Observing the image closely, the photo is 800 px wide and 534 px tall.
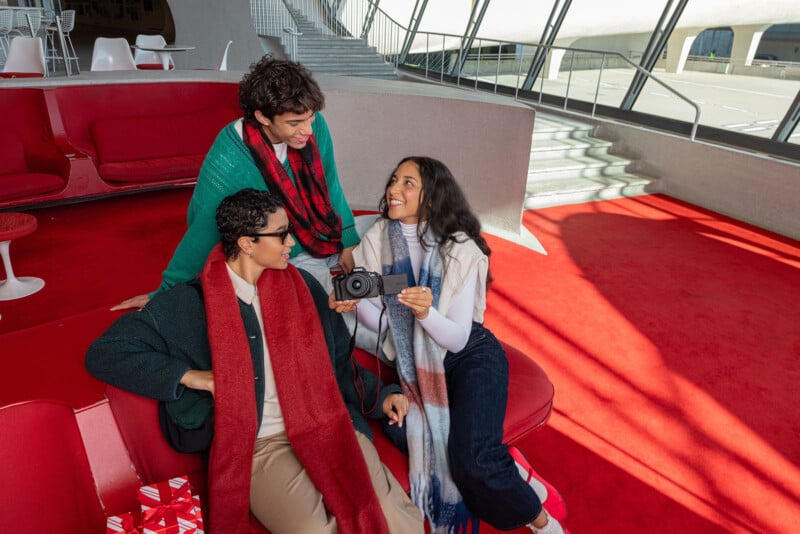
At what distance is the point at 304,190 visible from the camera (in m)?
2.22

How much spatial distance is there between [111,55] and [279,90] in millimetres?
6545

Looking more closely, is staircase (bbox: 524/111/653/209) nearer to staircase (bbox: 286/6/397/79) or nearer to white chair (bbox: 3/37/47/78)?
staircase (bbox: 286/6/397/79)

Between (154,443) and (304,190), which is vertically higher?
(304,190)

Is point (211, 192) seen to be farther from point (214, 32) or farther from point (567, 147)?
point (214, 32)

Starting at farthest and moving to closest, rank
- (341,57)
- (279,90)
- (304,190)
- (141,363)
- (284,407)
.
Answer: (341,57) → (304,190) → (279,90) → (284,407) → (141,363)

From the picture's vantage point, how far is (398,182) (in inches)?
76.6

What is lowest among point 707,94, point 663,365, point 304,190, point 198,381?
point 663,365

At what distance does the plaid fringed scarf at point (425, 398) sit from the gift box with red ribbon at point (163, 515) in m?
0.63

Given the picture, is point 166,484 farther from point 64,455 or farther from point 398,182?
point 398,182

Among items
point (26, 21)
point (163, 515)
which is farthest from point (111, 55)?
point (163, 515)

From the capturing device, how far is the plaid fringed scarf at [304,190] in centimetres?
205

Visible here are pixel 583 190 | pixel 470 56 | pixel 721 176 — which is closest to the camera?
pixel 721 176

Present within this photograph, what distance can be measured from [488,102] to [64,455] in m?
3.47

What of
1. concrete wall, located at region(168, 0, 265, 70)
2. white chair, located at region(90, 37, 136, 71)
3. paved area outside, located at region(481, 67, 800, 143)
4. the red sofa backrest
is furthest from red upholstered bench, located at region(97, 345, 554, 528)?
concrete wall, located at region(168, 0, 265, 70)
